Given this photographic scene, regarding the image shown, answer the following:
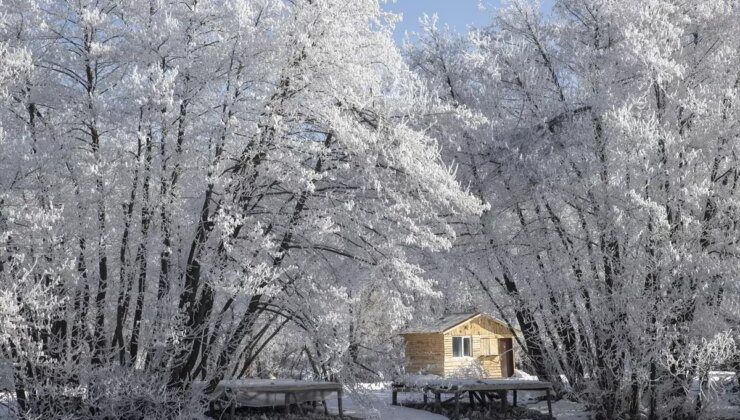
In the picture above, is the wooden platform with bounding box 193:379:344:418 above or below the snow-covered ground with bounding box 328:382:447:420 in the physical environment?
above

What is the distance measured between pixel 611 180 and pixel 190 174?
7.58 m

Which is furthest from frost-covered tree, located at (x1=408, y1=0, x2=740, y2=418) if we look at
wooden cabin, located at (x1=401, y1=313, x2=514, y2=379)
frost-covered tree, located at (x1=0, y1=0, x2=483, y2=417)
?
wooden cabin, located at (x1=401, y1=313, x2=514, y2=379)

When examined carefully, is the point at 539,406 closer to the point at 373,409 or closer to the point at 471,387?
the point at 471,387

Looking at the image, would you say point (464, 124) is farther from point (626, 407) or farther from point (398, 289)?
point (626, 407)

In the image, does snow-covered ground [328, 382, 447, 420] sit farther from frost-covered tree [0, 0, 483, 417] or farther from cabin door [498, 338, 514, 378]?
cabin door [498, 338, 514, 378]

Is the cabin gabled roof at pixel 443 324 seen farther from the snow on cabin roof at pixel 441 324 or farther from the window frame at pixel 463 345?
the window frame at pixel 463 345

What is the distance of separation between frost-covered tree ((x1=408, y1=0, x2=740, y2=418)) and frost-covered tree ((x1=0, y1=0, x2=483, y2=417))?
272 centimetres

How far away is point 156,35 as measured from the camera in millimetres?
12398

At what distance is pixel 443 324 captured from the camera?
28.7 meters

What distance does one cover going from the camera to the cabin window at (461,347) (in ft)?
95.7

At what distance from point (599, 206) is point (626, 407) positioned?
12.7ft

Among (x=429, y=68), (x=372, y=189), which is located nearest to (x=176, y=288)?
(x=372, y=189)

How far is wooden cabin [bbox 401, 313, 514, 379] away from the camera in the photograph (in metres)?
28.3

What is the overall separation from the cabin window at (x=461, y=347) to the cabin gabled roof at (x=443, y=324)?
0.75 metres
